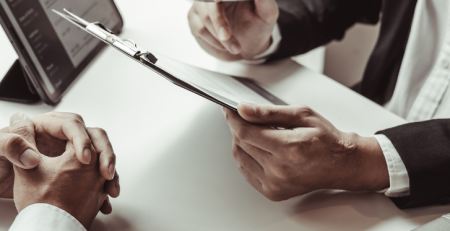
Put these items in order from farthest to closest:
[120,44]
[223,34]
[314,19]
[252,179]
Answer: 1. [314,19]
2. [223,34]
3. [252,179]
4. [120,44]

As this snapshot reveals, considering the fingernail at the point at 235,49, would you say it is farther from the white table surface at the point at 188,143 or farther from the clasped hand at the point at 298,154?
the clasped hand at the point at 298,154

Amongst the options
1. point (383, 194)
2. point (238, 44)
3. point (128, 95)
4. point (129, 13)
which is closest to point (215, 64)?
point (238, 44)

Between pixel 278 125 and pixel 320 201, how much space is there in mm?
142

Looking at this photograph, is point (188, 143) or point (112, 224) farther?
point (188, 143)

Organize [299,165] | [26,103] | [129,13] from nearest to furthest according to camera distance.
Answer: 1. [299,165]
2. [26,103]
3. [129,13]

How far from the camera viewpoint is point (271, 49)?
0.82 m

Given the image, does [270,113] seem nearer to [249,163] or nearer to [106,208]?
[249,163]

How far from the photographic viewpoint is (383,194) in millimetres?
562

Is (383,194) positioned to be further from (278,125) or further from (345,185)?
(278,125)

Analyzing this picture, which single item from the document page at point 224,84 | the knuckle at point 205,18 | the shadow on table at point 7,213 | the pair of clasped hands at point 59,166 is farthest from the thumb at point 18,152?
the knuckle at point 205,18

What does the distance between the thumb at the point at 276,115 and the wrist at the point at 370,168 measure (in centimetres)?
10

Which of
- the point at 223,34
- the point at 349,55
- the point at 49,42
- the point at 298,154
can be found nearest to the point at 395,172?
the point at 298,154

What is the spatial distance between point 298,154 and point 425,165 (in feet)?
0.67

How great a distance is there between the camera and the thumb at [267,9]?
75 cm
